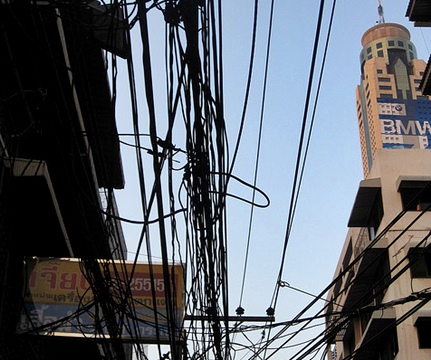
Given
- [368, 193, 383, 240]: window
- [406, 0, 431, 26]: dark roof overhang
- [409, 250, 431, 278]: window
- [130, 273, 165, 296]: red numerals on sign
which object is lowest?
[130, 273, 165, 296]: red numerals on sign

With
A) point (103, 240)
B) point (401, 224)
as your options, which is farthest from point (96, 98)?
point (401, 224)

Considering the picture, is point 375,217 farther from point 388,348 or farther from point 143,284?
point 143,284

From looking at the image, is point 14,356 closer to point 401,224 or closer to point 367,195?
point 401,224

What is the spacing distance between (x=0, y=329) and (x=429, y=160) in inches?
784

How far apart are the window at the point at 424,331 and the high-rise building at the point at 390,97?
84.5m

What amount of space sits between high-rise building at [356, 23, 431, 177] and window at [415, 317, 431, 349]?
8449cm

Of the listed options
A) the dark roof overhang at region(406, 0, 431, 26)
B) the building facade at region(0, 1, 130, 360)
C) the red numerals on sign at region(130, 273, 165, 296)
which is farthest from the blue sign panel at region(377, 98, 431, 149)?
the building facade at region(0, 1, 130, 360)

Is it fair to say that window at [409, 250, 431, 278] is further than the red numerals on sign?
Yes

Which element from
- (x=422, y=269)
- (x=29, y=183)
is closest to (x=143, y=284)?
(x=29, y=183)

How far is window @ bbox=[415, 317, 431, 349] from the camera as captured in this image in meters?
21.6

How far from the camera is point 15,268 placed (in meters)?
7.57

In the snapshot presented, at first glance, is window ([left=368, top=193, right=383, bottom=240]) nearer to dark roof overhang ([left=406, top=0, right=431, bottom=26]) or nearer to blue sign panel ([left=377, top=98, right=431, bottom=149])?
dark roof overhang ([left=406, top=0, right=431, bottom=26])

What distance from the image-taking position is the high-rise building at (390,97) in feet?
355

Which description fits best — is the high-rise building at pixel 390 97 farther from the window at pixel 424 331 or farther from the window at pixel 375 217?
the window at pixel 424 331
